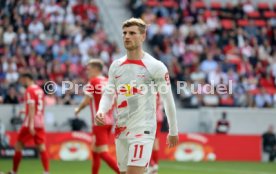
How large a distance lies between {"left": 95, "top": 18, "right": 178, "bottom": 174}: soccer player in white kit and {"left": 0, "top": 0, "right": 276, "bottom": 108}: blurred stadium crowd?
44.9ft

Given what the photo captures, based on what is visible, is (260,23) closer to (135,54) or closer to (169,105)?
(135,54)

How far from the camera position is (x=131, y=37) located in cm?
945

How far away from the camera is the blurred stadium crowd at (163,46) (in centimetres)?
2502

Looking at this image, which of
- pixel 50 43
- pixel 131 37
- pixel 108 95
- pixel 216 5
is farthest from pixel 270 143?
pixel 131 37

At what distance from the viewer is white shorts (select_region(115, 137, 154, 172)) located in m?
9.40

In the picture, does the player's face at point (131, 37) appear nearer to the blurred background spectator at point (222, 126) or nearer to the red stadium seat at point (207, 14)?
the blurred background spectator at point (222, 126)

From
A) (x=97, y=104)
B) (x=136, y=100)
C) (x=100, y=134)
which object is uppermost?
(x=136, y=100)

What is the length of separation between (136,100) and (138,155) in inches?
27.4

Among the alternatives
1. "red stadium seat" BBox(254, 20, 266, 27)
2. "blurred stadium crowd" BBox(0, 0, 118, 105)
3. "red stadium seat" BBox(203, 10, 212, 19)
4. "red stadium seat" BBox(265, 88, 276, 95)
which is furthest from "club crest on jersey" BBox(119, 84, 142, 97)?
"red stadium seat" BBox(254, 20, 266, 27)

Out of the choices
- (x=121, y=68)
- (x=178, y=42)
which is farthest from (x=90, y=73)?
(x=178, y=42)

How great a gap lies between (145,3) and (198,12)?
239cm

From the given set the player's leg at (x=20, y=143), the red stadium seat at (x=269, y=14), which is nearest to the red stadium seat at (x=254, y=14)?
the red stadium seat at (x=269, y=14)

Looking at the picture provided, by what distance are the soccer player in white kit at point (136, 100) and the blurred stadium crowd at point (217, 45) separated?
16.9 metres

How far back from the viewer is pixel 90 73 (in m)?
14.6
